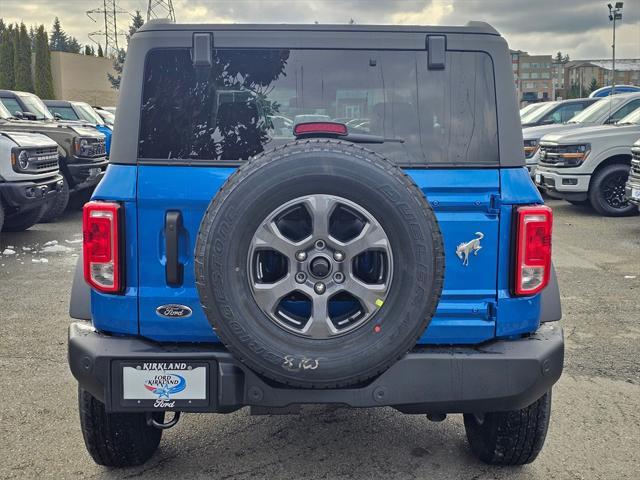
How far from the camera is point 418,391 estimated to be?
2.84 m

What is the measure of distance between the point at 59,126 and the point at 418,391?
1064 cm

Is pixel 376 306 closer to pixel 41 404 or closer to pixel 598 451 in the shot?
pixel 598 451

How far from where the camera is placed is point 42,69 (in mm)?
57688

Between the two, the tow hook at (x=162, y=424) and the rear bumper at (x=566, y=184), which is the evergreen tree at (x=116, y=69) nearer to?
A: the rear bumper at (x=566, y=184)

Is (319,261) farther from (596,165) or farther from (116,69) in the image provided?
(116,69)

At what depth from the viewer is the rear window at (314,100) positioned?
9.77 ft

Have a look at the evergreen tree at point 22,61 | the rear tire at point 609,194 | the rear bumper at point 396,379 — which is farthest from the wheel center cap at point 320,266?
the evergreen tree at point 22,61

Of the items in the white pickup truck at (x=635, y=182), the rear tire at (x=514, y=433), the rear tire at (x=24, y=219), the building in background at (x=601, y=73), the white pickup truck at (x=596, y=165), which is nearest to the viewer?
the rear tire at (x=514, y=433)

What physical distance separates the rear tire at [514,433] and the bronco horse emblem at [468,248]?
788mm

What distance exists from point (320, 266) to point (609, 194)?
10719mm

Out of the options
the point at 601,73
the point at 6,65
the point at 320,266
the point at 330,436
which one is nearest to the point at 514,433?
the point at 330,436

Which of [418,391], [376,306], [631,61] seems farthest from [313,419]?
[631,61]

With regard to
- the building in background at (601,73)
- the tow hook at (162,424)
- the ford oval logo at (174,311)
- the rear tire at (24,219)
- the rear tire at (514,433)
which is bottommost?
the rear tire at (514,433)

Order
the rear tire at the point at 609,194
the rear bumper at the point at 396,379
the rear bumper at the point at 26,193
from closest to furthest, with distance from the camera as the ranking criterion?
1. the rear bumper at the point at 396,379
2. the rear bumper at the point at 26,193
3. the rear tire at the point at 609,194
